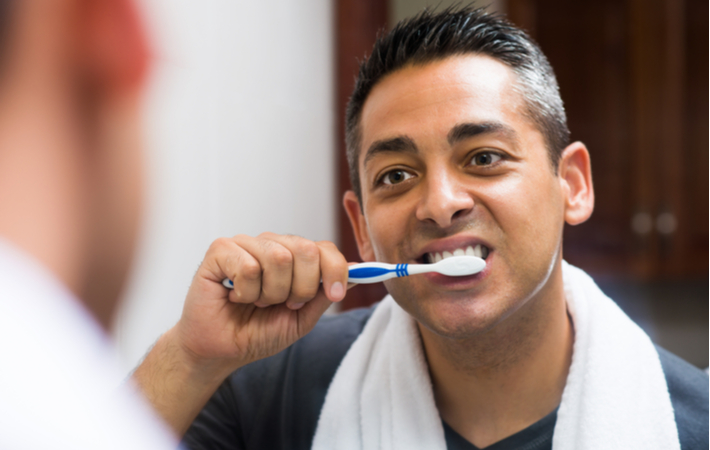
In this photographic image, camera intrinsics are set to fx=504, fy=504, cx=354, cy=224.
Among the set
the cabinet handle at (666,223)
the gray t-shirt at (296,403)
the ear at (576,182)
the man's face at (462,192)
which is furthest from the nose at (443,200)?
the cabinet handle at (666,223)

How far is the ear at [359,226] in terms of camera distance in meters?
0.87

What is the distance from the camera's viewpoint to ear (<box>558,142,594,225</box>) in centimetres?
82

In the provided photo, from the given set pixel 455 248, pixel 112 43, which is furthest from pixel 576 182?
pixel 112 43

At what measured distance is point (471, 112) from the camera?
71 centimetres

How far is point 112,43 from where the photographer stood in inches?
13.7

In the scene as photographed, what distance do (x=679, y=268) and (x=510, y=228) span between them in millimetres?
1226

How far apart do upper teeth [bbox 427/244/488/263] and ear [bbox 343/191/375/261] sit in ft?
0.58

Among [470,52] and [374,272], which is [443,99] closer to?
[470,52]

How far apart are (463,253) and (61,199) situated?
497 millimetres

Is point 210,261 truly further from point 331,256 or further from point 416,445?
point 416,445

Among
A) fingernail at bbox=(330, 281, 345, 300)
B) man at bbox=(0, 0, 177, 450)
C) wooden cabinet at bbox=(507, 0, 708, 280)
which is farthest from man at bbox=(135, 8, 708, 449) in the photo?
wooden cabinet at bbox=(507, 0, 708, 280)

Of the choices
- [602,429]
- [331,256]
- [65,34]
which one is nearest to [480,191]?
[331,256]

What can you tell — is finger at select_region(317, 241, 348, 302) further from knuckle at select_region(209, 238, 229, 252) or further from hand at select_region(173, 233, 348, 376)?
knuckle at select_region(209, 238, 229, 252)

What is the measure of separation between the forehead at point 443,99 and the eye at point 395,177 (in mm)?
52
